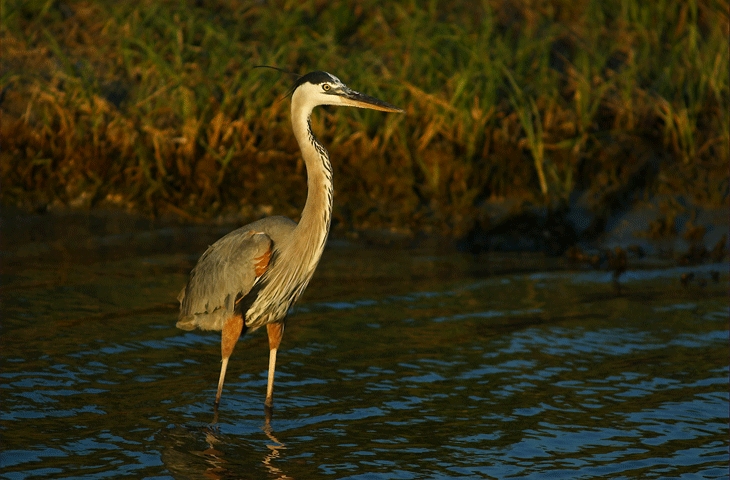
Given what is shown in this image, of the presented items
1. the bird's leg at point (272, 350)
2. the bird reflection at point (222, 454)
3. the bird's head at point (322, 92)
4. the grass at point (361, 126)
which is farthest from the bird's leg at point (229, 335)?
the grass at point (361, 126)

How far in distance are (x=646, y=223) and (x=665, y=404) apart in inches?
135

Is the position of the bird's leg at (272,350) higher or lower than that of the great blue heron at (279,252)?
lower

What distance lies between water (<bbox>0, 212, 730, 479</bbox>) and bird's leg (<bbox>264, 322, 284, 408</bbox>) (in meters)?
0.10

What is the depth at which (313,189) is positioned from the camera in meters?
5.97

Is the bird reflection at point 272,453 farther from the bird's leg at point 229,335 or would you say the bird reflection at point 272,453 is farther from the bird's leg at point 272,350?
the bird's leg at point 229,335

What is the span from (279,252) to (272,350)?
0.56 meters

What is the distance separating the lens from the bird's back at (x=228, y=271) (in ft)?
19.5

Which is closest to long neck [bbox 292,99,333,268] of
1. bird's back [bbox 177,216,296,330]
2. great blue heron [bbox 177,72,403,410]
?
great blue heron [bbox 177,72,403,410]

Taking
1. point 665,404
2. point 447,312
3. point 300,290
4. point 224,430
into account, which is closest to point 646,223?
point 447,312

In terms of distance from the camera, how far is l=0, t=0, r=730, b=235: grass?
9.03 meters

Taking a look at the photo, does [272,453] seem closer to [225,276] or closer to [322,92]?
[225,276]

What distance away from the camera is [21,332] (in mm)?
6645

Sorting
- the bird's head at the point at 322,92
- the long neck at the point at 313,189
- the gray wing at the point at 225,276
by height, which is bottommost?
the gray wing at the point at 225,276

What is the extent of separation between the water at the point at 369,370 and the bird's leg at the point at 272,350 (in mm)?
101
